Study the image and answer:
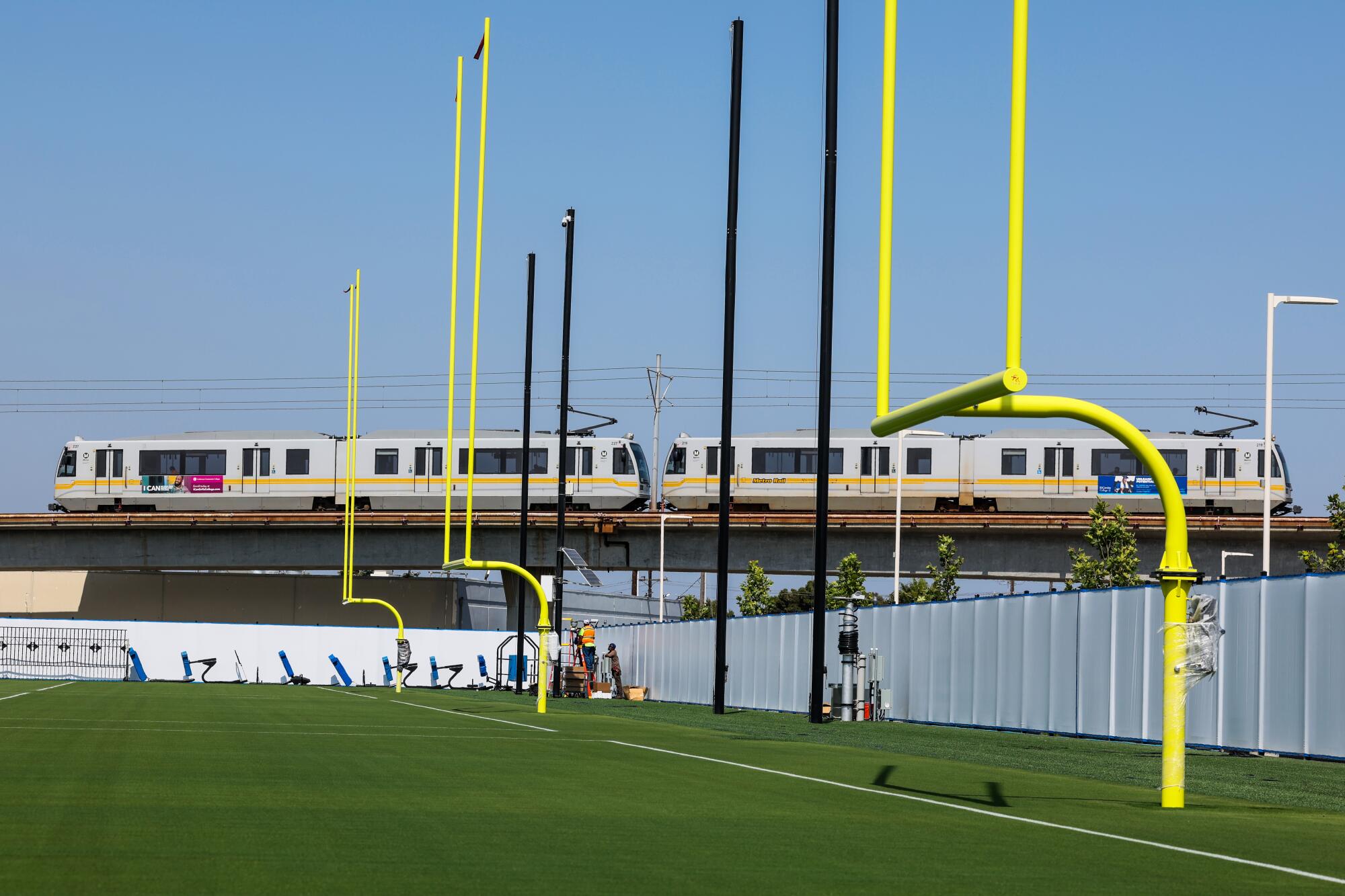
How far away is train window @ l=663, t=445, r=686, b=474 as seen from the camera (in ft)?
219

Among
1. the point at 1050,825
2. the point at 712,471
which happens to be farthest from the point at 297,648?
the point at 1050,825

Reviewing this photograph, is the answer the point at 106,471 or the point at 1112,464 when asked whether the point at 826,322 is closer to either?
the point at 1112,464

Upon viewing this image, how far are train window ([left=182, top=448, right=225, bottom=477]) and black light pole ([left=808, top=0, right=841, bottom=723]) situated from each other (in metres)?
44.9

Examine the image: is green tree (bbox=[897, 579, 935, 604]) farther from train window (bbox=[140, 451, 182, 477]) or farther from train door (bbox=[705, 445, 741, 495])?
train window (bbox=[140, 451, 182, 477])

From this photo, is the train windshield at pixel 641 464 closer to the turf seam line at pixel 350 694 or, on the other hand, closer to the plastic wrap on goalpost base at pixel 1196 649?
the turf seam line at pixel 350 694

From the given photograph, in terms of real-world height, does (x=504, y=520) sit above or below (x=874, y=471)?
below

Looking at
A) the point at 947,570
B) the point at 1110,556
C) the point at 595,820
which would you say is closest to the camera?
the point at 595,820

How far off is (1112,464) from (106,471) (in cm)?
4161

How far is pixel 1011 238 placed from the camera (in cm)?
1000

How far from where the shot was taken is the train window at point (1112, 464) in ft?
204

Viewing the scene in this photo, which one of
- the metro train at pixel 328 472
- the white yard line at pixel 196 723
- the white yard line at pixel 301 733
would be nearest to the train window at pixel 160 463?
the metro train at pixel 328 472

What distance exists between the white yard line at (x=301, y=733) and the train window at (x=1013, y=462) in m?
46.5

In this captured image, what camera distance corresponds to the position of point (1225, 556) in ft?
191

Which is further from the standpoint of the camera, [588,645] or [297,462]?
→ [297,462]
